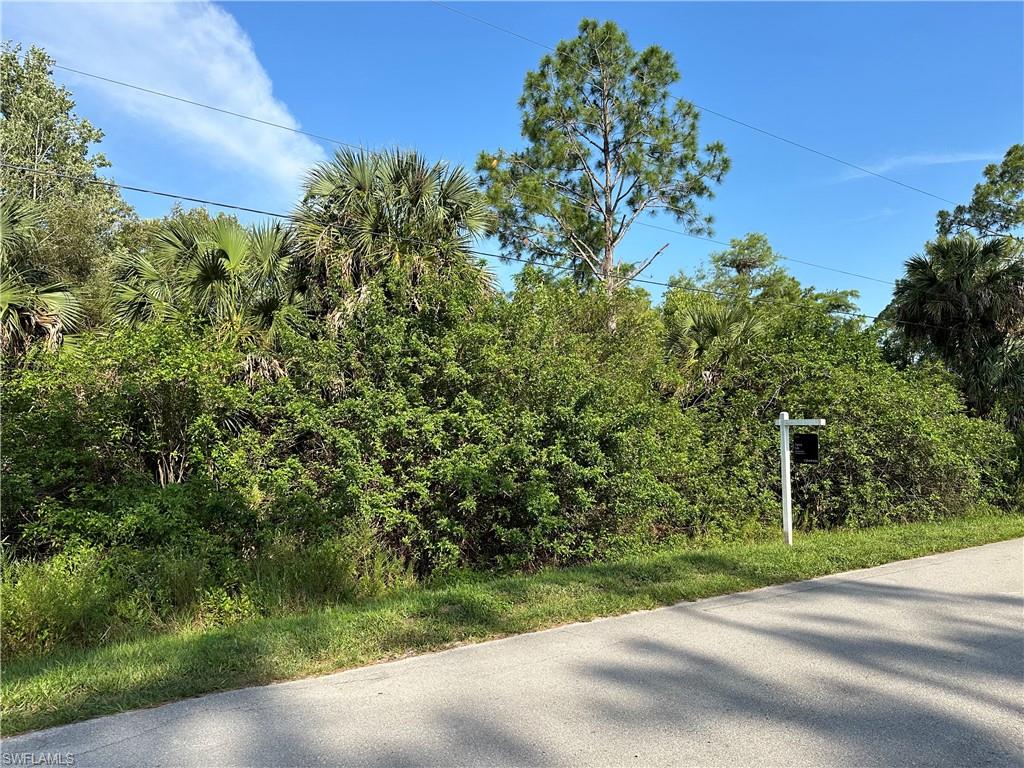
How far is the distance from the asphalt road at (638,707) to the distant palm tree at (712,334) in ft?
27.1

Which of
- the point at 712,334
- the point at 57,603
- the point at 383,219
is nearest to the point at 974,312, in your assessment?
the point at 712,334

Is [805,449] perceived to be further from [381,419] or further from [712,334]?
[381,419]

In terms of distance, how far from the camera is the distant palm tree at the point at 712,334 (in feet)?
44.9

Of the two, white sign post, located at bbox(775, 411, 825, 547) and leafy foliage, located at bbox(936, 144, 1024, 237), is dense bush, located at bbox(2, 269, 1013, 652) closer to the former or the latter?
white sign post, located at bbox(775, 411, 825, 547)

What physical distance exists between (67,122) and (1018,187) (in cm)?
4071

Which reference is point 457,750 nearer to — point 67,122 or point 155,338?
point 155,338

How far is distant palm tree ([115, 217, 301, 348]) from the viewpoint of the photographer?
10617 mm

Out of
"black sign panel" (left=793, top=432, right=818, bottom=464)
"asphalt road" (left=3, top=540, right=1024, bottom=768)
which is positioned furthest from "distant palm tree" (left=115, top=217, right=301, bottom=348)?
"black sign panel" (left=793, top=432, right=818, bottom=464)

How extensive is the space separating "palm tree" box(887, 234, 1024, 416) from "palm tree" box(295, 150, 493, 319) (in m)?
13.6

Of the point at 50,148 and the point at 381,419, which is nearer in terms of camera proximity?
the point at 381,419

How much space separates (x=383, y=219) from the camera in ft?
36.1

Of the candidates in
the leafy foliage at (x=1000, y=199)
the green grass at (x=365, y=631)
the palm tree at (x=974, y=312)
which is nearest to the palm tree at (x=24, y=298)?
the green grass at (x=365, y=631)

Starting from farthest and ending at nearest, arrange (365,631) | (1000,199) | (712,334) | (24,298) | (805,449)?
(1000,199) → (712,334) → (805,449) → (24,298) → (365,631)

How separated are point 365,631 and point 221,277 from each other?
296 inches
